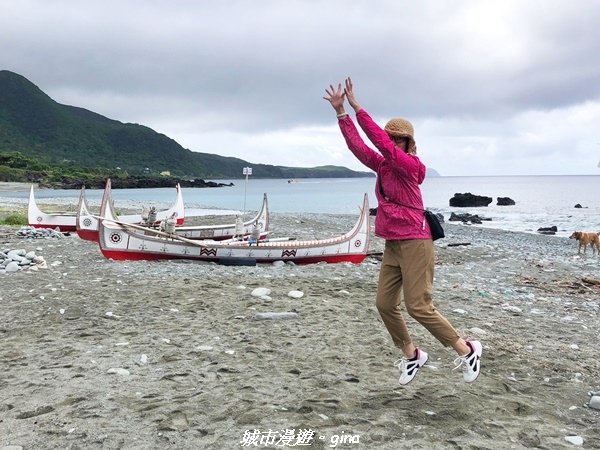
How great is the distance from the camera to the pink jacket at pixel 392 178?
4.39 meters

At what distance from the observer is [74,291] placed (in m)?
9.55

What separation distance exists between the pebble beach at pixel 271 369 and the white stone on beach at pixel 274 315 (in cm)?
2

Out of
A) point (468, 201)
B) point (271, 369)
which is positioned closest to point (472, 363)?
point (271, 369)

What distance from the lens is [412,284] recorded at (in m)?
4.57

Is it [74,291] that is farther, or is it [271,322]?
[74,291]

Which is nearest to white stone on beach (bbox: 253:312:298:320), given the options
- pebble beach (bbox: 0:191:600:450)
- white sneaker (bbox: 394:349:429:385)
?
pebble beach (bbox: 0:191:600:450)

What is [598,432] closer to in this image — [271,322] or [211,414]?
[211,414]

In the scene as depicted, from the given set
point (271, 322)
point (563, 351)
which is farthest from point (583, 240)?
point (271, 322)

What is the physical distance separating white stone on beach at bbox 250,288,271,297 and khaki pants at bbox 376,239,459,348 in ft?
15.7

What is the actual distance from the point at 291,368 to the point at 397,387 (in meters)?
1.21

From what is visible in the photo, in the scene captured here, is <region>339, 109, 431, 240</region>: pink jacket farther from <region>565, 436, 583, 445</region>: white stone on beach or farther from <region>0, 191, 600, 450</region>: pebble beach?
<region>565, 436, 583, 445</region>: white stone on beach

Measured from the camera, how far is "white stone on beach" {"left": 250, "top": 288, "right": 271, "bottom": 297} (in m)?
9.39

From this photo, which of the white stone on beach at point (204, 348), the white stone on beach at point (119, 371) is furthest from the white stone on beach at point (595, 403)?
the white stone on beach at point (119, 371)

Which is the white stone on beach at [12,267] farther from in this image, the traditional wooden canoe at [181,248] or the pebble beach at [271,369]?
the traditional wooden canoe at [181,248]
